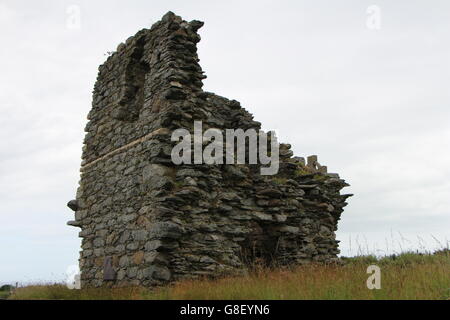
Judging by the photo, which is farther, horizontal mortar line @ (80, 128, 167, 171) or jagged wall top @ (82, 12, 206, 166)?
jagged wall top @ (82, 12, 206, 166)

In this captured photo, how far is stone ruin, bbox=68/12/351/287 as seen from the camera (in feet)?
26.9

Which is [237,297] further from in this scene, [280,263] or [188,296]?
[280,263]

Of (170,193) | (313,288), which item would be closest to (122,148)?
(170,193)

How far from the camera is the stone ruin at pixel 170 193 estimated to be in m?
8.20

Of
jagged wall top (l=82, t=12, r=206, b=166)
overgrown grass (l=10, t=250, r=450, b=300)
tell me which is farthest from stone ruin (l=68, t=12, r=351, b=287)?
overgrown grass (l=10, t=250, r=450, b=300)

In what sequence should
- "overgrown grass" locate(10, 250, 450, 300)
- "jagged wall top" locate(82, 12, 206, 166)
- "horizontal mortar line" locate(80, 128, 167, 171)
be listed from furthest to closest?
"jagged wall top" locate(82, 12, 206, 166)
"horizontal mortar line" locate(80, 128, 167, 171)
"overgrown grass" locate(10, 250, 450, 300)

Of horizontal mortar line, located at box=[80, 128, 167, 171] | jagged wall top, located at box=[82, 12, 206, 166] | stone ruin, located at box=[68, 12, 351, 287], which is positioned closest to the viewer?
stone ruin, located at box=[68, 12, 351, 287]

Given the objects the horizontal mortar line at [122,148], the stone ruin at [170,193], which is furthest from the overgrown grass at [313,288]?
the horizontal mortar line at [122,148]

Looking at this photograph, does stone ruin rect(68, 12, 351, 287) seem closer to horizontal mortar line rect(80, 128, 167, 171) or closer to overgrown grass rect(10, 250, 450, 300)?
horizontal mortar line rect(80, 128, 167, 171)

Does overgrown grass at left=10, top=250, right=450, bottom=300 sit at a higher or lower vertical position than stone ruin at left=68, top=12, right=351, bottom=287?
lower

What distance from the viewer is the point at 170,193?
27.0 feet

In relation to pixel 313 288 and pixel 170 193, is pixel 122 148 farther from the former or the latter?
pixel 313 288
